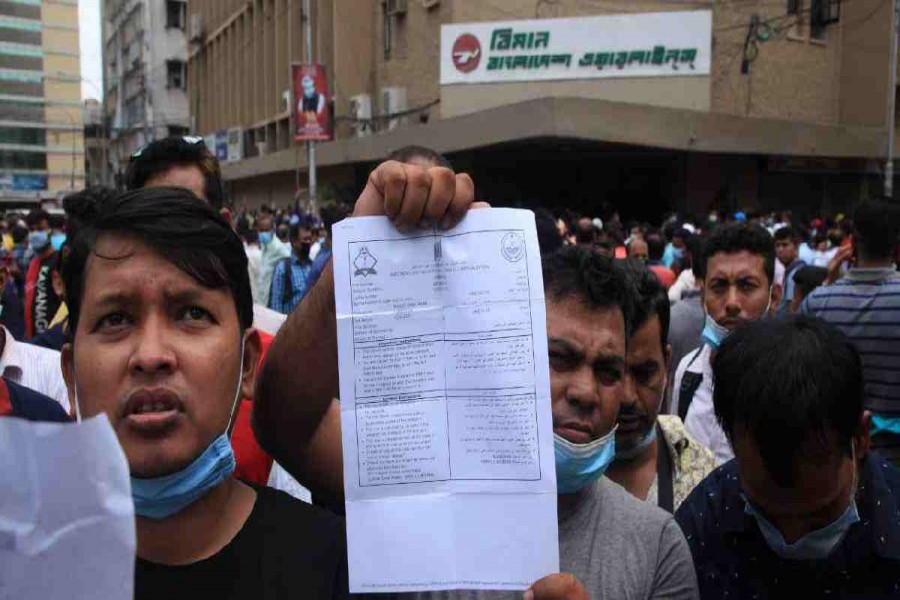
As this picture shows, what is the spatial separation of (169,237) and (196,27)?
52.8 m

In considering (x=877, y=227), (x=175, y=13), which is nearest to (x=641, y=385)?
(x=877, y=227)

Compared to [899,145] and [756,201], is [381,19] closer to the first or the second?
[756,201]

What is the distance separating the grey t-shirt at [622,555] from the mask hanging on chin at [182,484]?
0.39 m

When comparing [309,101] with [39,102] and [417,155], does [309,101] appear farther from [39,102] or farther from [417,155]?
[39,102]

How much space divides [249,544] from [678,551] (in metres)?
0.79

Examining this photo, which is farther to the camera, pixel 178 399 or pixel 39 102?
pixel 39 102

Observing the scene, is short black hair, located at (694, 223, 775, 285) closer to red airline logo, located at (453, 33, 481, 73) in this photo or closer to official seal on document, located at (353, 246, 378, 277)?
official seal on document, located at (353, 246, 378, 277)

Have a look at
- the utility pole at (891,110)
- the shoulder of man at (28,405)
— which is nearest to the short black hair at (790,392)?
the shoulder of man at (28,405)

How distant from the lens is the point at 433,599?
1533 mm

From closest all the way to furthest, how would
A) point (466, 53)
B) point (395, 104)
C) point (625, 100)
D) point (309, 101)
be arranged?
point (625, 100), point (466, 53), point (309, 101), point (395, 104)

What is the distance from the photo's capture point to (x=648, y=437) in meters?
2.47

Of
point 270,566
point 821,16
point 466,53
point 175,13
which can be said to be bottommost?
point 270,566

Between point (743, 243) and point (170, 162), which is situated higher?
point (170, 162)

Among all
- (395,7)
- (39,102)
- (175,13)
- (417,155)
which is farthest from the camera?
(39,102)
